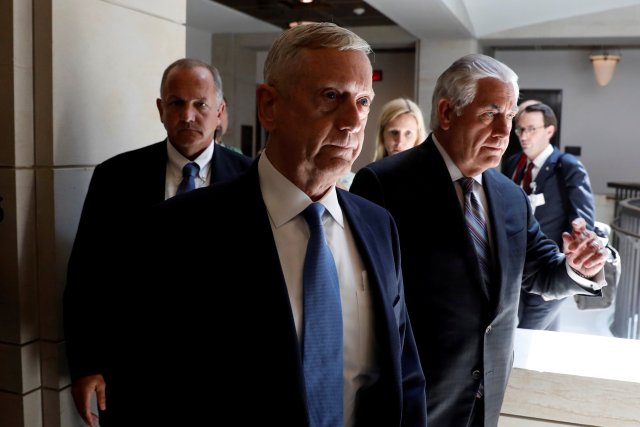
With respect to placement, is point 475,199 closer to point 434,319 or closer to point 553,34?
point 434,319

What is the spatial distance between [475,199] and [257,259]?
1.04 m

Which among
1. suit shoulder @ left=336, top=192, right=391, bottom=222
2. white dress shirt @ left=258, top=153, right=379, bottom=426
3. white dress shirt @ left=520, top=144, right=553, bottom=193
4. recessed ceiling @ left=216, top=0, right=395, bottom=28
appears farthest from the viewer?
recessed ceiling @ left=216, top=0, right=395, bottom=28

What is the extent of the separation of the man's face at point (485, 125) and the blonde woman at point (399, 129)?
1.97 metres

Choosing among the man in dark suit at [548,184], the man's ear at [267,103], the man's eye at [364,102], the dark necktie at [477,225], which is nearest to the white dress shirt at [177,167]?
the dark necktie at [477,225]

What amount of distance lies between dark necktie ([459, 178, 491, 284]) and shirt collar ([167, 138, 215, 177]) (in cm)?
90

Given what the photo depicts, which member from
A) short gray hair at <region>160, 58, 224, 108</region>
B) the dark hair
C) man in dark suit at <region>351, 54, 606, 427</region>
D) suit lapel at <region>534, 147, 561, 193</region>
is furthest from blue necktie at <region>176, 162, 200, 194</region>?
the dark hair

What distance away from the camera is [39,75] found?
243 cm

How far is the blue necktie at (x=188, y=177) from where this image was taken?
245 centimetres

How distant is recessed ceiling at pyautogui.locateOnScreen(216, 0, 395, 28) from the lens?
10.4 metres

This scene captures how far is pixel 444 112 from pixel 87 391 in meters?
1.51

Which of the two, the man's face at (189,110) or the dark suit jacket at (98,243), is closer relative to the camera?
Result: the dark suit jacket at (98,243)

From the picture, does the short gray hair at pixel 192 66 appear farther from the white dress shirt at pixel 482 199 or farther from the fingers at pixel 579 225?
the fingers at pixel 579 225

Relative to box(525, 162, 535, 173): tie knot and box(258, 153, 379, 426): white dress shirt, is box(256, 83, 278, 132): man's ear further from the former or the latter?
box(525, 162, 535, 173): tie knot

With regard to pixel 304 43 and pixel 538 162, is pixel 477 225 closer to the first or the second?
pixel 304 43
